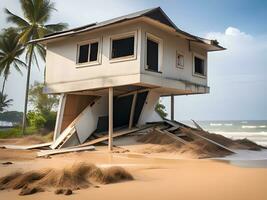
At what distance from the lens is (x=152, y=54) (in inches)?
631

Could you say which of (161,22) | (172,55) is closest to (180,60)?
(172,55)

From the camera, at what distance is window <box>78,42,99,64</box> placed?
15.6 metres

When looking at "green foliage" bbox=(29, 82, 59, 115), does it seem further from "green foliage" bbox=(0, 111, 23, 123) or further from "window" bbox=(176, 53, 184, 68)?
"green foliage" bbox=(0, 111, 23, 123)

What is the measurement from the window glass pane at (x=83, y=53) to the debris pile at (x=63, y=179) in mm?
10255

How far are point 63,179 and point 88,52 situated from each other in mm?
10683

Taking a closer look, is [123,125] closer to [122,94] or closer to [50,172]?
[122,94]

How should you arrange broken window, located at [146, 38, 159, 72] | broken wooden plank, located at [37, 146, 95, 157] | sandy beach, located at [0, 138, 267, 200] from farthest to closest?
broken window, located at [146, 38, 159, 72] < broken wooden plank, located at [37, 146, 95, 157] < sandy beach, located at [0, 138, 267, 200]

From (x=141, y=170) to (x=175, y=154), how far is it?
439 cm

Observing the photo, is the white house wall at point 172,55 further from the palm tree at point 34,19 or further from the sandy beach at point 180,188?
the palm tree at point 34,19

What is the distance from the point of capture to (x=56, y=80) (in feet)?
56.2

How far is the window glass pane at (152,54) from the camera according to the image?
15.3 m

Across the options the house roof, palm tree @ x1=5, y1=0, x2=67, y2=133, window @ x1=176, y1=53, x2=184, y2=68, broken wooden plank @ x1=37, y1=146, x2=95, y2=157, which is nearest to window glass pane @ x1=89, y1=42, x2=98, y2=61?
the house roof

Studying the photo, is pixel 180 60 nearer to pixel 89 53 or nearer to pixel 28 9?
pixel 89 53

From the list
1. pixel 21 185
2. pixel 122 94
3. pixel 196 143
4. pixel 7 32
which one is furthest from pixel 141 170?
pixel 7 32
